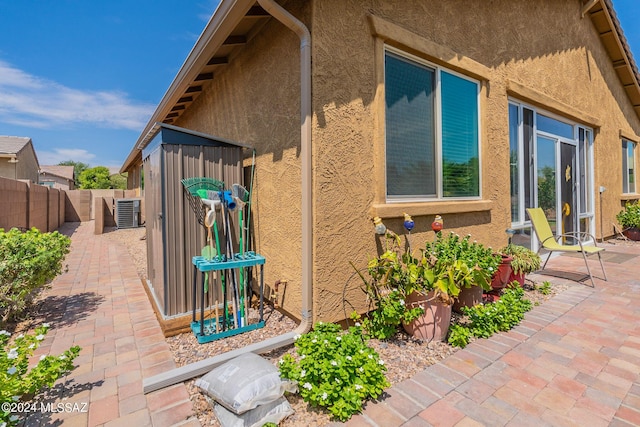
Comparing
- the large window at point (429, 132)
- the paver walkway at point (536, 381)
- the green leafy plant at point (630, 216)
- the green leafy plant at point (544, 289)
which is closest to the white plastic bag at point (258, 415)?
the paver walkway at point (536, 381)

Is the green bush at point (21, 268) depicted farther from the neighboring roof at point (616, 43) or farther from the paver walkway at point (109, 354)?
the neighboring roof at point (616, 43)

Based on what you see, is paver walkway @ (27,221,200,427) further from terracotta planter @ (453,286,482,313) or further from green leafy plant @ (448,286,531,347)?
terracotta planter @ (453,286,482,313)

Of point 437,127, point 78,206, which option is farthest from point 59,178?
point 437,127

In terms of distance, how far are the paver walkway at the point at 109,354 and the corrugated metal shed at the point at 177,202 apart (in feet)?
1.56

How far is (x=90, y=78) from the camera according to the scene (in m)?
16.5

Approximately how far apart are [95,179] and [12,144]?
3114cm

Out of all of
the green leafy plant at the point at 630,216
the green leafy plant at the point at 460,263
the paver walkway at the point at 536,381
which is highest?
the green leafy plant at the point at 630,216

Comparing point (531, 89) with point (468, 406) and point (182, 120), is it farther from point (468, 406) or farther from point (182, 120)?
point (182, 120)

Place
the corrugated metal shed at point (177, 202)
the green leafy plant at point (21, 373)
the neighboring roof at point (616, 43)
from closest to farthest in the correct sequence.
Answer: the green leafy plant at point (21, 373), the corrugated metal shed at point (177, 202), the neighboring roof at point (616, 43)

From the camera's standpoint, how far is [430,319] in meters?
3.13

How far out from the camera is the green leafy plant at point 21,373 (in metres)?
1.77

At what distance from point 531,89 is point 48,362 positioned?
25.9 feet

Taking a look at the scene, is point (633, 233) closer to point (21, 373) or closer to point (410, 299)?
point (410, 299)

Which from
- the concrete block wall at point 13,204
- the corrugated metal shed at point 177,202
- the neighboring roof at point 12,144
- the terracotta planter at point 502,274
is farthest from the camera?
the neighboring roof at point 12,144
